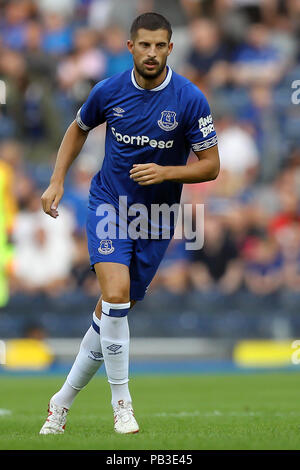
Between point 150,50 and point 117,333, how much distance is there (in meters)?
1.68

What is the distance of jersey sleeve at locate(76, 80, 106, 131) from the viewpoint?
612cm

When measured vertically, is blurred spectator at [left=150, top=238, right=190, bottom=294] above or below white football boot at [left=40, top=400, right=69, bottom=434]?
above

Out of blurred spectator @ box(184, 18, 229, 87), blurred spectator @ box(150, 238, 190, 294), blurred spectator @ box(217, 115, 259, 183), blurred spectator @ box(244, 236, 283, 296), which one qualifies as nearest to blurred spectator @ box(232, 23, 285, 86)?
blurred spectator @ box(184, 18, 229, 87)

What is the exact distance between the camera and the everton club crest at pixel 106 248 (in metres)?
5.99

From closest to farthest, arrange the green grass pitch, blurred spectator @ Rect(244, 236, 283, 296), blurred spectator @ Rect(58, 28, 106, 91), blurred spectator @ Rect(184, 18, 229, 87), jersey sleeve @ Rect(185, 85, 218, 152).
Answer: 1. the green grass pitch
2. jersey sleeve @ Rect(185, 85, 218, 152)
3. blurred spectator @ Rect(244, 236, 283, 296)
4. blurred spectator @ Rect(184, 18, 229, 87)
5. blurred spectator @ Rect(58, 28, 106, 91)

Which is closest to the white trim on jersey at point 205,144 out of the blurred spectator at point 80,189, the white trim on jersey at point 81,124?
the white trim on jersey at point 81,124

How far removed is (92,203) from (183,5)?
1087 cm

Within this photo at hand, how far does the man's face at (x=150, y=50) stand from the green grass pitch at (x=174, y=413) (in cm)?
214

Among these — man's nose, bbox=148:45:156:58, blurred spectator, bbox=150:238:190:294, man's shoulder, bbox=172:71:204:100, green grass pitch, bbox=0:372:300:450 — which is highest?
man's nose, bbox=148:45:156:58

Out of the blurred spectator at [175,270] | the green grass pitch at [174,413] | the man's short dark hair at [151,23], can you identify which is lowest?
the green grass pitch at [174,413]

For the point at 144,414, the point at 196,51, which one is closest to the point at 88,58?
the point at 196,51

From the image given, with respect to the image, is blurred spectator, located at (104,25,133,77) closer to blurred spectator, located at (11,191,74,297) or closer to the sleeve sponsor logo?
blurred spectator, located at (11,191,74,297)

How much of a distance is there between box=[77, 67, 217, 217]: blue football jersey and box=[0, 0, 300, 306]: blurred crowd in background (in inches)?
255

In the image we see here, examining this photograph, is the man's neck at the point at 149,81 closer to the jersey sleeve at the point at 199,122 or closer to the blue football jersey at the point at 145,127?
the blue football jersey at the point at 145,127
